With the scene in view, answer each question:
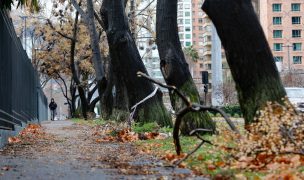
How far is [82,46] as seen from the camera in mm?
47344

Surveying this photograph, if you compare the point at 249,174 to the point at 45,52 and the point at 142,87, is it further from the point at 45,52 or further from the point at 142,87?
the point at 45,52

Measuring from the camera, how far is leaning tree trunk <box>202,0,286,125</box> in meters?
8.20

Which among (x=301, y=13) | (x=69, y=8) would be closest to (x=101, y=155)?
(x=69, y=8)

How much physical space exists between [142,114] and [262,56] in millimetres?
8470

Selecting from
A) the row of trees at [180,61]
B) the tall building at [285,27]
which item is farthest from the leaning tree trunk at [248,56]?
the tall building at [285,27]

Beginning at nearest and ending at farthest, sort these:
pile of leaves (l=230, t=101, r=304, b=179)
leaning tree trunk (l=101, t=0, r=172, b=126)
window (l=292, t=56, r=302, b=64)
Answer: pile of leaves (l=230, t=101, r=304, b=179) < leaning tree trunk (l=101, t=0, r=172, b=126) < window (l=292, t=56, r=302, b=64)

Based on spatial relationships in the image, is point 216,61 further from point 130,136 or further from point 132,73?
point 130,136

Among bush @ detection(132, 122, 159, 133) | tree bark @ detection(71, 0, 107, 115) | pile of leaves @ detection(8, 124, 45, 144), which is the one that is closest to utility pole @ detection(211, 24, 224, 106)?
tree bark @ detection(71, 0, 107, 115)

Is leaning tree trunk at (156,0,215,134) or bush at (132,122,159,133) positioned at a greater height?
leaning tree trunk at (156,0,215,134)

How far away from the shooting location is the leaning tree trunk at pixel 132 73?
53.9ft

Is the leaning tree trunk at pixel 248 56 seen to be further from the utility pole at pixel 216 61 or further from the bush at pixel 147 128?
the utility pole at pixel 216 61

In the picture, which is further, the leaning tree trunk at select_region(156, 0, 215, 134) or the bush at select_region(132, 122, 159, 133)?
the bush at select_region(132, 122, 159, 133)

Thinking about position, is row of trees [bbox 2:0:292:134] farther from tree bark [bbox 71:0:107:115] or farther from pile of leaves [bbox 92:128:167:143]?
pile of leaves [bbox 92:128:167:143]

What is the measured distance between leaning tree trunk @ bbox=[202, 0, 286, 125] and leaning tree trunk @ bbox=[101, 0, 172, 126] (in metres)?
8.02
